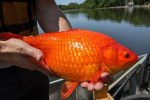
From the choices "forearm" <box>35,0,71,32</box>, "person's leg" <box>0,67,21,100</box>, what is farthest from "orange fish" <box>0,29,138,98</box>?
"forearm" <box>35,0,71,32</box>

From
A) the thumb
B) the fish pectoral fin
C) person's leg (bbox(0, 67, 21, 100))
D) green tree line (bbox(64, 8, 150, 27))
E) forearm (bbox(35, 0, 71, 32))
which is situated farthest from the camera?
green tree line (bbox(64, 8, 150, 27))

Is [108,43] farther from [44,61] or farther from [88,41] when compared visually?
[44,61]

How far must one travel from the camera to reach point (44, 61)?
1031 mm

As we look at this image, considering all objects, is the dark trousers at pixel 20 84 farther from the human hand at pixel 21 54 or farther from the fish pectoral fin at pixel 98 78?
the fish pectoral fin at pixel 98 78

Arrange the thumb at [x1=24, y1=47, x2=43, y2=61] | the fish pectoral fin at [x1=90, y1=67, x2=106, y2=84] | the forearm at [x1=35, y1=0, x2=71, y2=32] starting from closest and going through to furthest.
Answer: the thumb at [x1=24, y1=47, x2=43, y2=61]
the fish pectoral fin at [x1=90, y1=67, x2=106, y2=84]
the forearm at [x1=35, y1=0, x2=71, y2=32]

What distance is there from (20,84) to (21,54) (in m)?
0.39

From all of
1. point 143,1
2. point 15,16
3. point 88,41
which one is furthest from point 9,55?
point 143,1

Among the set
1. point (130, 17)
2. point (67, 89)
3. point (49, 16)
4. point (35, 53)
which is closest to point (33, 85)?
point (67, 89)

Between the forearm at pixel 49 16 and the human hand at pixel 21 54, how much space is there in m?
0.50

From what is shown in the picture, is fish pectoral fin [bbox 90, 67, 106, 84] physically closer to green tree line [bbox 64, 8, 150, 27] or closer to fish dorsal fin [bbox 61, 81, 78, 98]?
fish dorsal fin [bbox 61, 81, 78, 98]

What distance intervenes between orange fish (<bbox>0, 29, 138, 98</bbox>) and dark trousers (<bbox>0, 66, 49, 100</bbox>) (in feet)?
1.11

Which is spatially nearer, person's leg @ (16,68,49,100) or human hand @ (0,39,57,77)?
human hand @ (0,39,57,77)

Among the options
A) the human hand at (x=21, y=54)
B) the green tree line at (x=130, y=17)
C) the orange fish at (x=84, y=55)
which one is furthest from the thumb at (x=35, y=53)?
the green tree line at (x=130, y=17)

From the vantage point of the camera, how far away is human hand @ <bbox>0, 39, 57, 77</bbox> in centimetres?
89
